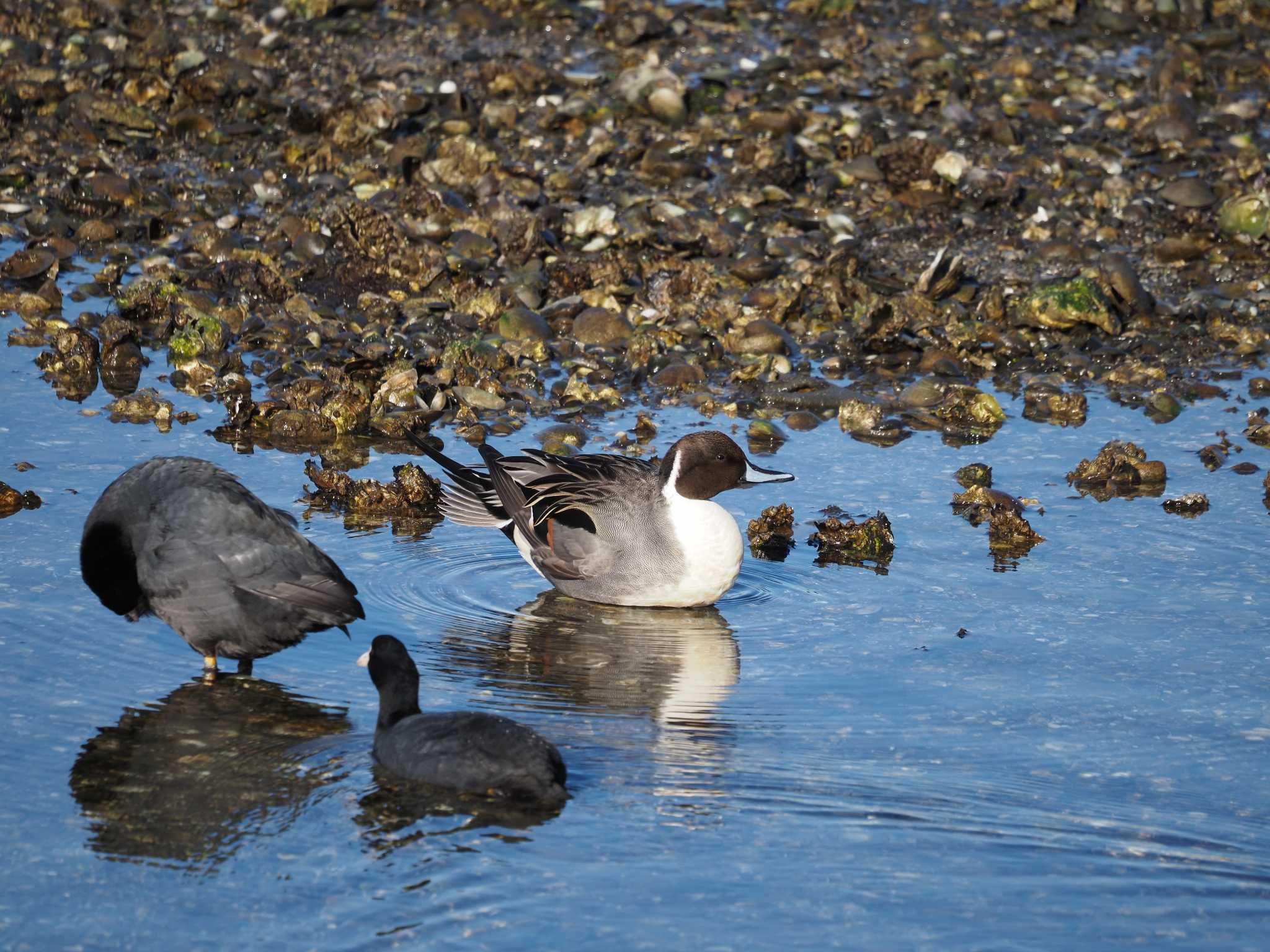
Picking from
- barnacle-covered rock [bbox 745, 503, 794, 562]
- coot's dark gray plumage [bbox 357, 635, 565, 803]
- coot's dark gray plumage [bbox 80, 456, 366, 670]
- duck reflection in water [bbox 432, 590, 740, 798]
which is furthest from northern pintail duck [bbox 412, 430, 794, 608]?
coot's dark gray plumage [bbox 357, 635, 565, 803]

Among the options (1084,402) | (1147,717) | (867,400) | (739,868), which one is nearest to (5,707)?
(739,868)

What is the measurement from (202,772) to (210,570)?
3.79 feet

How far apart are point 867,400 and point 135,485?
563 centimetres

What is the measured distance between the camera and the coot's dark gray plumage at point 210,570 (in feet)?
25.0

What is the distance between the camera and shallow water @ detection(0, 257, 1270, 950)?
5.90m

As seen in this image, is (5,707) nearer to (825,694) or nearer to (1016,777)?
(825,694)

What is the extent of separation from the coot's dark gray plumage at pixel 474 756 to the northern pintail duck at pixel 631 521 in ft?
Answer: 7.28

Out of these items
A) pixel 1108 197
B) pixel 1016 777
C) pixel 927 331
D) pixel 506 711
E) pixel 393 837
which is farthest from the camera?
pixel 1108 197

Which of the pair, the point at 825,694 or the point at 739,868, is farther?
the point at 825,694

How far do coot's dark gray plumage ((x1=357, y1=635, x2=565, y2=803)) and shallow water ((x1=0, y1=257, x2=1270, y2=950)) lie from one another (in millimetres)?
102

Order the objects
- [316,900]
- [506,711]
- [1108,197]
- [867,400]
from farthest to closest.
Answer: [1108,197], [867,400], [506,711], [316,900]

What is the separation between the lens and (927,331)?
42.4ft

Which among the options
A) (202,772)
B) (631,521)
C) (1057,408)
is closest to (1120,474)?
(1057,408)

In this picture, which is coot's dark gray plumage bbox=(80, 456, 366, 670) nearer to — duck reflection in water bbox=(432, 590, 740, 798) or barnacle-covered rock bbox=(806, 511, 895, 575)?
duck reflection in water bbox=(432, 590, 740, 798)
